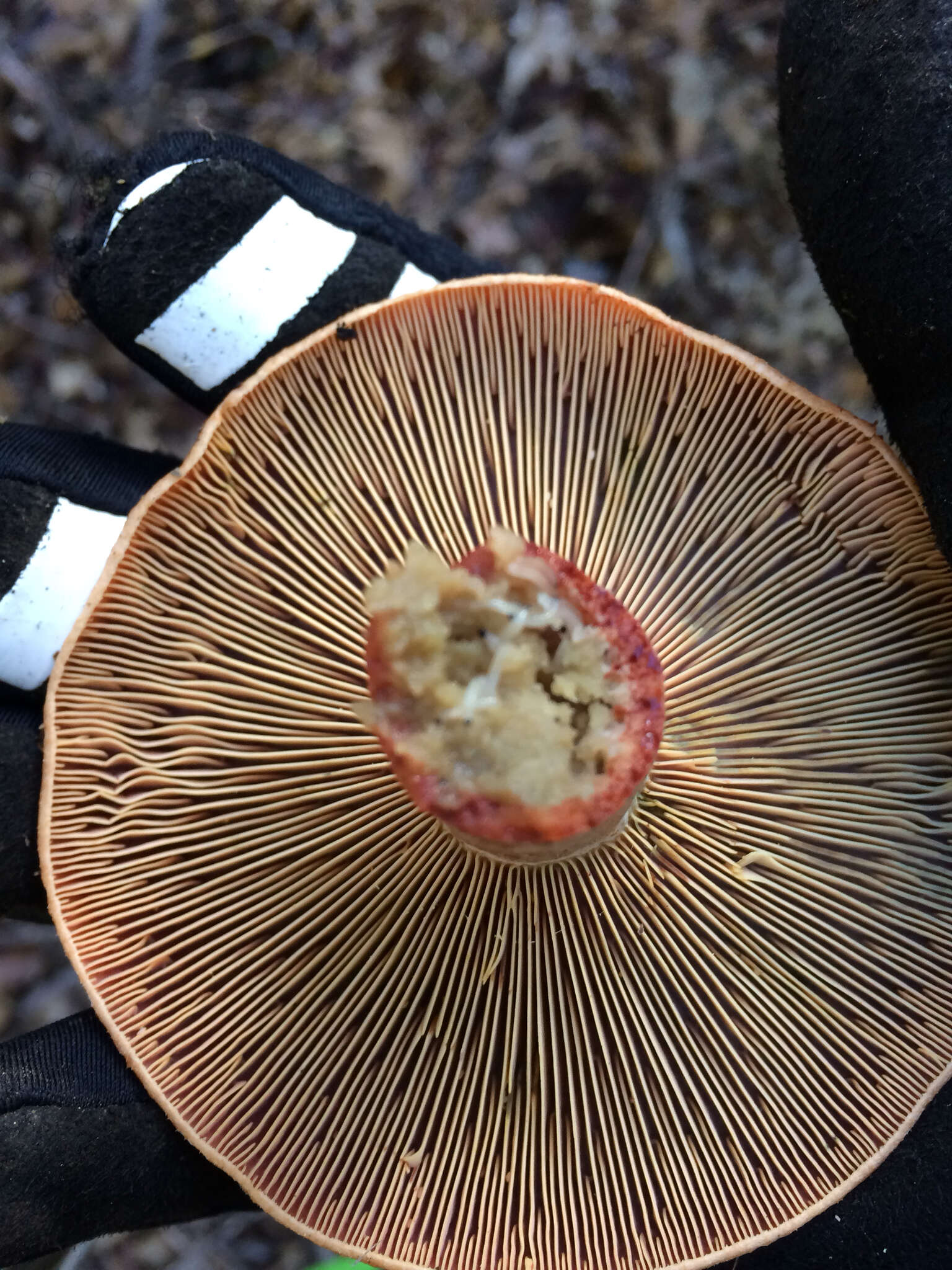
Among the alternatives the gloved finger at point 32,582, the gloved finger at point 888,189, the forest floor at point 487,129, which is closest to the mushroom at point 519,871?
the gloved finger at point 888,189

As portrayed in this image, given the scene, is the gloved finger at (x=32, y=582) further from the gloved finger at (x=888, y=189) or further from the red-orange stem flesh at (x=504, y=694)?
the gloved finger at (x=888, y=189)

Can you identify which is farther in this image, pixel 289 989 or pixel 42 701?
pixel 42 701

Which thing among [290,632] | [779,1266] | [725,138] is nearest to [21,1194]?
[290,632]

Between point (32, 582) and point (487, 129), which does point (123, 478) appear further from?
Result: point (487, 129)

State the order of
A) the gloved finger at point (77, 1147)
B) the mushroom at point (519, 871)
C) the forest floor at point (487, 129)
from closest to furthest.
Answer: the mushroom at point (519, 871) → the gloved finger at point (77, 1147) → the forest floor at point (487, 129)

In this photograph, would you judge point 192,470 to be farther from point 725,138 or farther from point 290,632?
point 725,138
